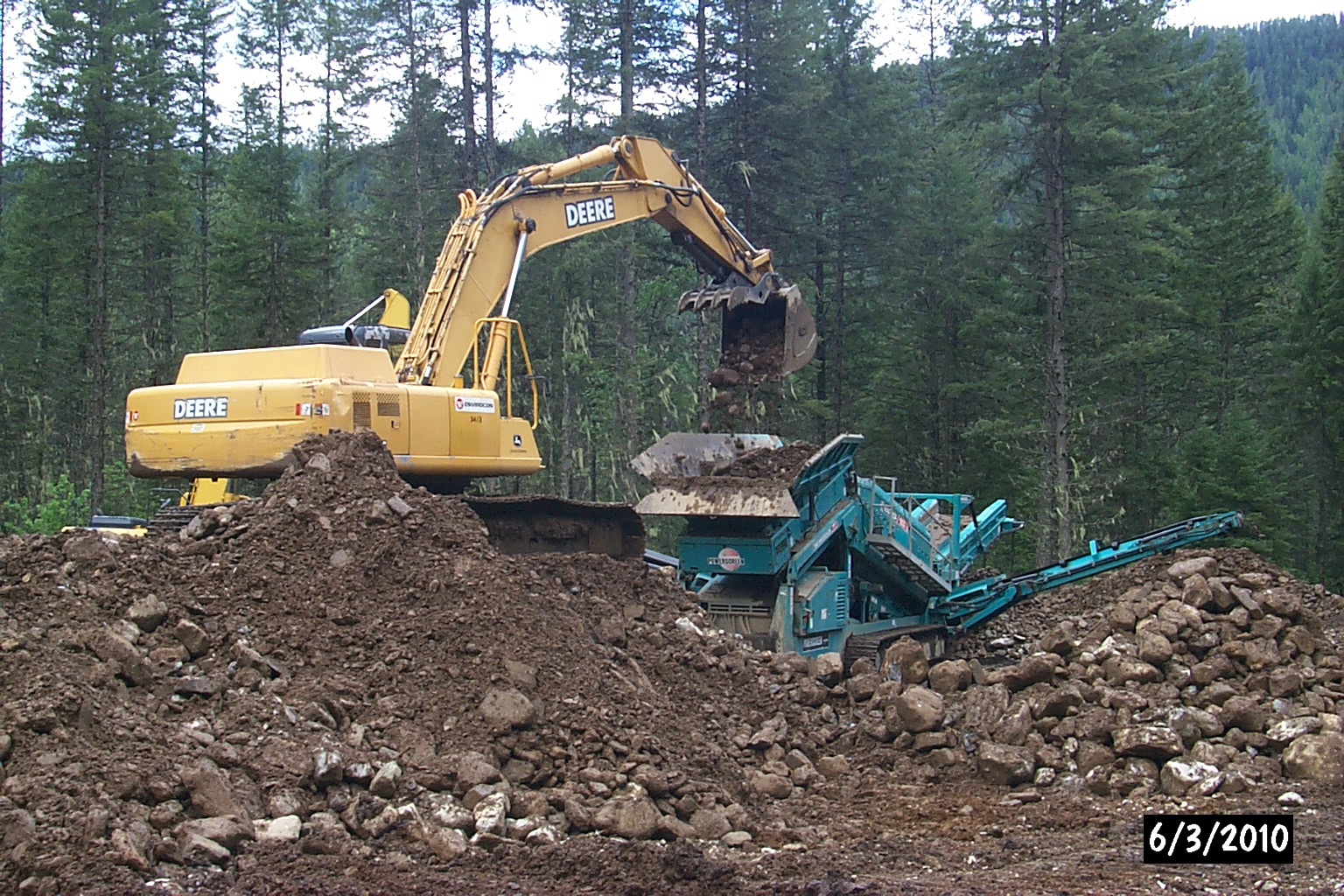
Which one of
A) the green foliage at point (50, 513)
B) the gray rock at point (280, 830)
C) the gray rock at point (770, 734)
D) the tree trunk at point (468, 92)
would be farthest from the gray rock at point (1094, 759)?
the tree trunk at point (468, 92)

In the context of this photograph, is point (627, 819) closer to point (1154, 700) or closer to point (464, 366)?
point (1154, 700)

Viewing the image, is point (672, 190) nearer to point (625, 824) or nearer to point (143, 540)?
point (143, 540)

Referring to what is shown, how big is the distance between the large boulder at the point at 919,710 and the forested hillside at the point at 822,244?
9880mm

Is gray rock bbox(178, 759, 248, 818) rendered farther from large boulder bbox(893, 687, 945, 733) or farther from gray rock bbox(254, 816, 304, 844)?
large boulder bbox(893, 687, 945, 733)

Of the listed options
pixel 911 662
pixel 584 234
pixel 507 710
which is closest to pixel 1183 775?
pixel 911 662

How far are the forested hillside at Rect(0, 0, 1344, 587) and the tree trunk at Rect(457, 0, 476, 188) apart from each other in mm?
68

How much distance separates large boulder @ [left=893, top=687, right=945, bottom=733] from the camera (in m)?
8.61

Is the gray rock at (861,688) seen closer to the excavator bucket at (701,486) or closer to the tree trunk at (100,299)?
the excavator bucket at (701,486)

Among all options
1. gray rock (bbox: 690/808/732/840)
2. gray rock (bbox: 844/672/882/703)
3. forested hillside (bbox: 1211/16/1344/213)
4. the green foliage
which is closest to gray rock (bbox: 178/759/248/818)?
gray rock (bbox: 690/808/732/840)

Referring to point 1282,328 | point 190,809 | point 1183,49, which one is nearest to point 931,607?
point 190,809

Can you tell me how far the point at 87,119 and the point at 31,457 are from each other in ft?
22.1

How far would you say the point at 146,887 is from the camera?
498 centimetres

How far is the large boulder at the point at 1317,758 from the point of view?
7.95 metres

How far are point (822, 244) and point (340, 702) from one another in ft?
67.8
